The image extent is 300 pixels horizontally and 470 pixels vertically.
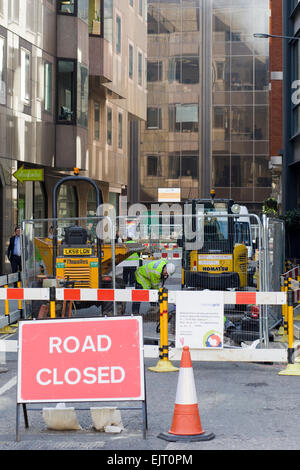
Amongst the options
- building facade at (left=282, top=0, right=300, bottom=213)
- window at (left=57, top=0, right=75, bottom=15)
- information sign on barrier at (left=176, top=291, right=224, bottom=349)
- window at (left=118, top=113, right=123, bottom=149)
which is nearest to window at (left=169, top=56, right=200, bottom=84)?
window at (left=118, top=113, right=123, bottom=149)

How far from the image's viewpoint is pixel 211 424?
838 cm

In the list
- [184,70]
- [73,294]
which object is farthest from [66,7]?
[184,70]

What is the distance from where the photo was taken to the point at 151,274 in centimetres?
1528

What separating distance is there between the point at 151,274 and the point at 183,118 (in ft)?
191

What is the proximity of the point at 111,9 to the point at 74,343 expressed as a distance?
3522cm

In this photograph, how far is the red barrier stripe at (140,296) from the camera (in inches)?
468

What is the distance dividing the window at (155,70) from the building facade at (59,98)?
26743 millimetres

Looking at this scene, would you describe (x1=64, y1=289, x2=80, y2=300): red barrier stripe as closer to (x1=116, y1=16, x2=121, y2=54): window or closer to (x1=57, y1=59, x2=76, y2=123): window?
(x1=57, y1=59, x2=76, y2=123): window

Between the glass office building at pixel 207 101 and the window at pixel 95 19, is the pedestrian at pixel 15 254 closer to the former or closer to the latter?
the window at pixel 95 19

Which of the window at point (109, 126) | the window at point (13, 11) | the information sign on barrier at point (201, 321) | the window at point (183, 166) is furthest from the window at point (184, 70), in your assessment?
the information sign on barrier at point (201, 321)

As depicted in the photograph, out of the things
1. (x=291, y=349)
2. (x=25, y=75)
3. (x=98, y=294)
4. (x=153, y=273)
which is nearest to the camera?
(x=291, y=349)

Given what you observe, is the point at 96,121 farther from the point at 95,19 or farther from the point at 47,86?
the point at 47,86

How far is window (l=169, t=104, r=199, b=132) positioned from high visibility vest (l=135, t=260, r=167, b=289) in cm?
5759
